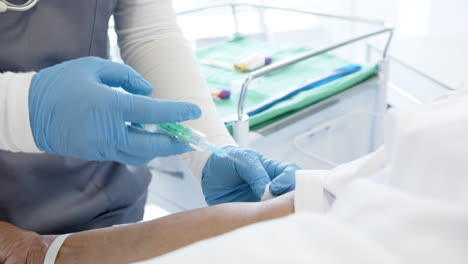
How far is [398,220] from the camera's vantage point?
1.31ft

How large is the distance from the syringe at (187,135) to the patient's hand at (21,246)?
0.29 meters

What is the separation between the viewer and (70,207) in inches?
39.3

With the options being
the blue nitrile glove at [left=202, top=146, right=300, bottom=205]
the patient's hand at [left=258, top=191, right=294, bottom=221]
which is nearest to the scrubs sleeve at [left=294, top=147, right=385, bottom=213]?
the patient's hand at [left=258, top=191, right=294, bottom=221]

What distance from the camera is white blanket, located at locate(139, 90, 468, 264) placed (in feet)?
1.26

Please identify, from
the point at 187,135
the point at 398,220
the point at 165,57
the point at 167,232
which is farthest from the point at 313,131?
the point at 398,220

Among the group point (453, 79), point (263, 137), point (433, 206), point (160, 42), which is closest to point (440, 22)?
point (453, 79)

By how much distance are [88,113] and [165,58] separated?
12.7 inches

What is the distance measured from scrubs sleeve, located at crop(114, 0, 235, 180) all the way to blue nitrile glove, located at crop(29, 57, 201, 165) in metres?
0.20

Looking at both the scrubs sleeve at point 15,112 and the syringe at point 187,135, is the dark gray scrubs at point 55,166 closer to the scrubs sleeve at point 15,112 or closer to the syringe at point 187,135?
the scrubs sleeve at point 15,112

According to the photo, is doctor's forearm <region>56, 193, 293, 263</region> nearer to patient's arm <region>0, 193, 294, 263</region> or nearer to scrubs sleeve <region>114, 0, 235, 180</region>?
patient's arm <region>0, 193, 294, 263</region>

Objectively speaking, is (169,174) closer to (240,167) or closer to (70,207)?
(70,207)

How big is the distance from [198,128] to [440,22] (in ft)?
5.14

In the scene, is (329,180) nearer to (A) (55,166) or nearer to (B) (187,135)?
(B) (187,135)

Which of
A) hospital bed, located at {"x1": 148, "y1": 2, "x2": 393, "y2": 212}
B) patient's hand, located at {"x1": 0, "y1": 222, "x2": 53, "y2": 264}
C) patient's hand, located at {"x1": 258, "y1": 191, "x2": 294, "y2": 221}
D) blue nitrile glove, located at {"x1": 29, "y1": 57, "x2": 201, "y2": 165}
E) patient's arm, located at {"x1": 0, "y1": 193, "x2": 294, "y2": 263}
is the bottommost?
hospital bed, located at {"x1": 148, "y1": 2, "x2": 393, "y2": 212}
